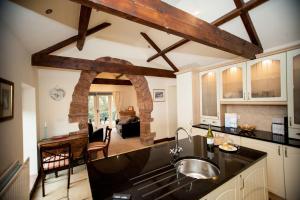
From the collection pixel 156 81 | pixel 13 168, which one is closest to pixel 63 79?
pixel 13 168

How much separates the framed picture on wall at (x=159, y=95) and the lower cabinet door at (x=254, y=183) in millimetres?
3518

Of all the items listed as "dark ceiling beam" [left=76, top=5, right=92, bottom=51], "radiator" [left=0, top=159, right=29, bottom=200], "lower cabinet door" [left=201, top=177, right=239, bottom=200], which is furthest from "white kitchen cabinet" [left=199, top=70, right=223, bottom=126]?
"radiator" [left=0, top=159, right=29, bottom=200]

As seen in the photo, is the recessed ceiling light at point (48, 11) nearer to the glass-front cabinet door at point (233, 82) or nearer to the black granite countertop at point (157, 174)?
the black granite countertop at point (157, 174)

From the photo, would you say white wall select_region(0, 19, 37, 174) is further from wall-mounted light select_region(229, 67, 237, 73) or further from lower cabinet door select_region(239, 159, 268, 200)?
wall-mounted light select_region(229, 67, 237, 73)

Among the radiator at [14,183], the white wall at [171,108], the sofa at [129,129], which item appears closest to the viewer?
the radiator at [14,183]

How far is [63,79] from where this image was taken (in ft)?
11.1

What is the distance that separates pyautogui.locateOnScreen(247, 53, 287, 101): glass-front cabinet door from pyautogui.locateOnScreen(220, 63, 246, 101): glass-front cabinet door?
11cm

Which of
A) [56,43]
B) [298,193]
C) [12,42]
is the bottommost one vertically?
[298,193]

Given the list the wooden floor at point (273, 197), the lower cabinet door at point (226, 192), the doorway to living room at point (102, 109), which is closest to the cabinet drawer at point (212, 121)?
the wooden floor at point (273, 197)

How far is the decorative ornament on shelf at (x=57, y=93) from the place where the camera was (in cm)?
328

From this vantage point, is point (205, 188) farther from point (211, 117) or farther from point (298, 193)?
point (211, 117)

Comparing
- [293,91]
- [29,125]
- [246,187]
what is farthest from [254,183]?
[29,125]

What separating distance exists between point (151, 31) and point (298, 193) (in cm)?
376

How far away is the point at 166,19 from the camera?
1399 mm
